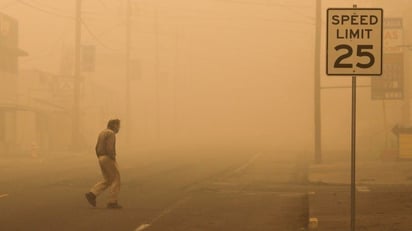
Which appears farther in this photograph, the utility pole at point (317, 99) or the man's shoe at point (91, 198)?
the utility pole at point (317, 99)

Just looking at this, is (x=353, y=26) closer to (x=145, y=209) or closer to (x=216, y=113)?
(x=145, y=209)

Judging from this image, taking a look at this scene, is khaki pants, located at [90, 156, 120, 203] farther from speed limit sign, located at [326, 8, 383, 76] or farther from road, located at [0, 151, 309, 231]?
speed limit sign, located at [326, 8, 383, 76]

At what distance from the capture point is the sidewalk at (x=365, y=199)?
42.8ft

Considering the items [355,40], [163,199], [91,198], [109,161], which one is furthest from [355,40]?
[163,199]

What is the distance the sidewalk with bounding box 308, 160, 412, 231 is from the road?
0.45m

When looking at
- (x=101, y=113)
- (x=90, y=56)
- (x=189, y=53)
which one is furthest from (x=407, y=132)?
(x=189, y=53)

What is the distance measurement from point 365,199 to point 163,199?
4.57 meters

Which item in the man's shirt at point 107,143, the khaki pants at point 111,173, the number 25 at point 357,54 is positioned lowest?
the khaki pants at point 111,173

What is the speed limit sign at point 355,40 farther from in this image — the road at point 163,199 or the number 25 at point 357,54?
the road at point 163,199

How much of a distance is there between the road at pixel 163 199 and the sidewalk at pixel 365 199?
448mm

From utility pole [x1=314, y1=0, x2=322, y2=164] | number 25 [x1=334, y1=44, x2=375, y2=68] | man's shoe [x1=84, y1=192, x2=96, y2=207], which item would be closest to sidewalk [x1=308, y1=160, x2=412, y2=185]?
utility pole [x1=314, y1=0, x2=322, y2=164]

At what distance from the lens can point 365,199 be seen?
17.1 metres

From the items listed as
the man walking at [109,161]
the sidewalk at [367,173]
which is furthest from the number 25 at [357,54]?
the sidewalk at [367,173]

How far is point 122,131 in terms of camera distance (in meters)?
67.8
